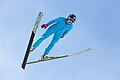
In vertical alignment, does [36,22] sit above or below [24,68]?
above

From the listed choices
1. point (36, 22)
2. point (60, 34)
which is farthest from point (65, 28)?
point (36, 22)

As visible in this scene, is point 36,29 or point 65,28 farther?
point 65,28

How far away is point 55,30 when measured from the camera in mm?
22422

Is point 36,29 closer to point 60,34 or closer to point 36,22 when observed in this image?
point 36,22

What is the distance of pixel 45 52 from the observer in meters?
22.3

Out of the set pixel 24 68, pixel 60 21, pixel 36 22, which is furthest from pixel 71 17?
pixel 24 68

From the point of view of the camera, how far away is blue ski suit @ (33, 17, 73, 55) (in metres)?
22.1

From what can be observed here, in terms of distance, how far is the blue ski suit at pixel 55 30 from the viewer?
22109 mm

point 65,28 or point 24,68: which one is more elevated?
point 65,28

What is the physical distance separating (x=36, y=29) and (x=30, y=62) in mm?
1834

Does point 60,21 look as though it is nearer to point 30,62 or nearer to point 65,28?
point 65,28

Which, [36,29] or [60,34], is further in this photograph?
[60,34]

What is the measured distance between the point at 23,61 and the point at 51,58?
60.5 inches

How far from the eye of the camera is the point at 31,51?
2170 cm
